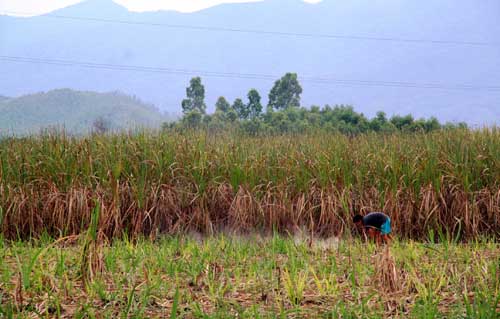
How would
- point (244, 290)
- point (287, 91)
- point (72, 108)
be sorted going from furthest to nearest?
point (72, 108)
point (287, 91)
point (244, 290)

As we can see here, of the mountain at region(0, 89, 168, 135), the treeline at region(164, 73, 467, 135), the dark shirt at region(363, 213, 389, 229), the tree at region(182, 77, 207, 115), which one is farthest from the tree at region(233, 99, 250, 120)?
the mountain at region(0, 89, 168, 135)

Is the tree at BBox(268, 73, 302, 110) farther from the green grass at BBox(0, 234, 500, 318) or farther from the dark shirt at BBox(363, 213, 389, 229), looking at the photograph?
the green grass at BBox(0, 234, 500, 318)

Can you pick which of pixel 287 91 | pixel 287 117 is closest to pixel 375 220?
pixel 287 117

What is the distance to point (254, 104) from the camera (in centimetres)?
4719

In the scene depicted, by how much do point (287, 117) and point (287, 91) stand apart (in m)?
12.8

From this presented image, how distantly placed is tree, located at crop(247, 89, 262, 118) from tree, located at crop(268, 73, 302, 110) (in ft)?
15.8

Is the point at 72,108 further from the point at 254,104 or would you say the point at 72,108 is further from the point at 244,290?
the point at 244,290

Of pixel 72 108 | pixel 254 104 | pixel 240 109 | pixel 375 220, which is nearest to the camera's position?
pixel 375 220

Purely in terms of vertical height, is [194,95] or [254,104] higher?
Result: [194,95]

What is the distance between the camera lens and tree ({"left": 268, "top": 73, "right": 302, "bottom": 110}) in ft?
169

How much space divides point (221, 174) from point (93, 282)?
15.4 feet

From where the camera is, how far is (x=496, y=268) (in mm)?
3541

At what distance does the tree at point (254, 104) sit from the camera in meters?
46.5

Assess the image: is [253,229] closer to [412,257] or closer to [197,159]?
[197,159]
